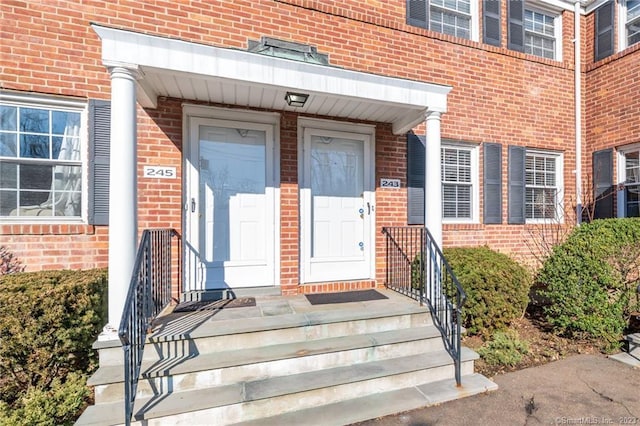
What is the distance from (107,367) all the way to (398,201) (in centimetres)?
388

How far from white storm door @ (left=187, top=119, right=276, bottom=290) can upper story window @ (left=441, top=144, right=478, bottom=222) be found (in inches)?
111

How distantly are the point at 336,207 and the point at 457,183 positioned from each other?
214 cm

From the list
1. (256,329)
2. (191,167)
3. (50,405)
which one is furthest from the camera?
(191,167)

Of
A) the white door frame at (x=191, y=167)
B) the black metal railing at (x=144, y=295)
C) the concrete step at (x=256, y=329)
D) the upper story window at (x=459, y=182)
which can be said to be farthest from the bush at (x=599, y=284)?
the black metal railing at (x=144, y=295)

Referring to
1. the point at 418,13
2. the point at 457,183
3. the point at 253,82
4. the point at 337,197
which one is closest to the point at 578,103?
the point at 457,183

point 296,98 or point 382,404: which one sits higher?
point 296,98

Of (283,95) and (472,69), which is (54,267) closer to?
(283,95)

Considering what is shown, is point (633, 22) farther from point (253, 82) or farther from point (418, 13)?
point (253, 82)

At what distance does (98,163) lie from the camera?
3732 mm

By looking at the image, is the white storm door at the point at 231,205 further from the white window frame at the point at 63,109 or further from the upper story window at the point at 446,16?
the upper story window at the point at 446,16

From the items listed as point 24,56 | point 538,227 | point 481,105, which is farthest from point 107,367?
point 538,227

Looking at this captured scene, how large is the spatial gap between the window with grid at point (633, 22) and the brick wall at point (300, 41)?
816 millimetres

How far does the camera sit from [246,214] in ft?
14.3

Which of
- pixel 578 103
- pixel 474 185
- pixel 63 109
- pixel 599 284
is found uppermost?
pixel 578 103
